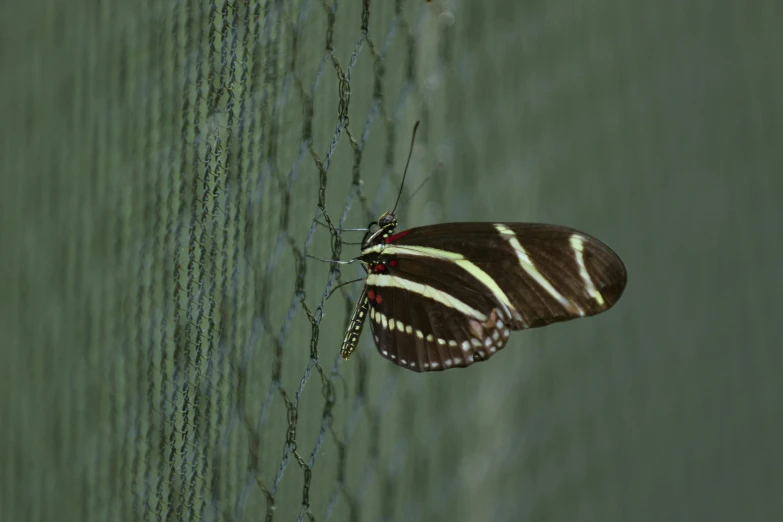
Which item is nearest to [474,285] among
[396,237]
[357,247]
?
[396,237]

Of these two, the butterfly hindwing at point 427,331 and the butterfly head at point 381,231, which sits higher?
the butterfly head at point 381,231

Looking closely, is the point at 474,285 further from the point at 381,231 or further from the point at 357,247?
the point at 357,247

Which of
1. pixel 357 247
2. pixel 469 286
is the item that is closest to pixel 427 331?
pixel 469 286

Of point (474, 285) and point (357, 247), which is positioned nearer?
point (474, 285)

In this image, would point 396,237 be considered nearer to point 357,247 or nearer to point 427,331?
point 427,331

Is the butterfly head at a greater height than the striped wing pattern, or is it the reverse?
the butterfly head

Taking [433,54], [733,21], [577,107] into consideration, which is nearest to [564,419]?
[577,107]

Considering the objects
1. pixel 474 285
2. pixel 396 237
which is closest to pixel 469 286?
pixel 474 285

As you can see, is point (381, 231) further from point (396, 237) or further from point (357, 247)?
point (357, 247)

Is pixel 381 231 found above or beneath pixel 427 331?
above
